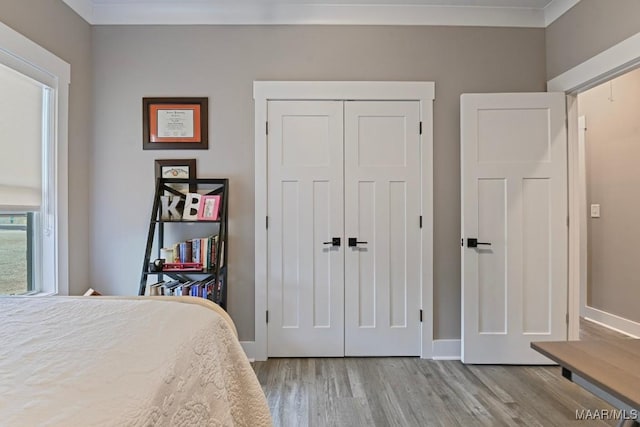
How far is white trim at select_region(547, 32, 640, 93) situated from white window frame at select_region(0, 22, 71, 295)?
3.67 meters

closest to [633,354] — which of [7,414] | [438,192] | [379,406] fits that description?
[379,406]

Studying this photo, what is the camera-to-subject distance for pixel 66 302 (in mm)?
1331

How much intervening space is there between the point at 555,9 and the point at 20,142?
3935 mm

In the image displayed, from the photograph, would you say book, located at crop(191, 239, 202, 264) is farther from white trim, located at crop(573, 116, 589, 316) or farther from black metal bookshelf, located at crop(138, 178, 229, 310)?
white trim, located at crop(573, 116, 589, 316)

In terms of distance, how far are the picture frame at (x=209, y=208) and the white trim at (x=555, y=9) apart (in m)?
2.98

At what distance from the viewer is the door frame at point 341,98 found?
2.74 metres

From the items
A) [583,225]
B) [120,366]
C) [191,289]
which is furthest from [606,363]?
[583,225]

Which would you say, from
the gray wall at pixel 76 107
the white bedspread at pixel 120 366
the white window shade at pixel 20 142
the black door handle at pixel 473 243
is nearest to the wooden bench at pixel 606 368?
the white bedspread at pixel 120 366

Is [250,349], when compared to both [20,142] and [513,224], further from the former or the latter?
[513,224]

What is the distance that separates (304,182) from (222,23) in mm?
1422

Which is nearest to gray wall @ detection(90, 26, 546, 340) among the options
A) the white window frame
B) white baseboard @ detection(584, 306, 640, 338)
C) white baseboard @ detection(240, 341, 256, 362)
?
white baseboard @ detection(240, 341, 256, 362)

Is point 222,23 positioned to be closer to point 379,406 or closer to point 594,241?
point 379,406

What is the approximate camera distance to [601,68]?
2307 mm

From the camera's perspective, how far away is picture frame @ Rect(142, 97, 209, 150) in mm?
2748
